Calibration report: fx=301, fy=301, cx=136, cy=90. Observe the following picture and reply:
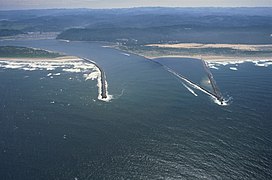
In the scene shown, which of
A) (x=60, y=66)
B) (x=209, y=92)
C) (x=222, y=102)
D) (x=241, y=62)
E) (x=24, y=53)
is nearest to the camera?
(x=222, y=102)

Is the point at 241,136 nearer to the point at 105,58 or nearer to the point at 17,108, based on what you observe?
the point at 17,108

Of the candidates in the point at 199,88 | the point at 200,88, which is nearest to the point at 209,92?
the point at 200,88

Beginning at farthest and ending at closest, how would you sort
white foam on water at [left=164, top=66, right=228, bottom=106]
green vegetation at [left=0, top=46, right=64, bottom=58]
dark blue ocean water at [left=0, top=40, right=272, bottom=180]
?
green vegetation at [left=0, top=46, right=64, bottom=58], white foam on water at [left=164, top=66, right=228, bottom=106], dark blue ocean water at [left=0, top=40, right=272, bottom=180]

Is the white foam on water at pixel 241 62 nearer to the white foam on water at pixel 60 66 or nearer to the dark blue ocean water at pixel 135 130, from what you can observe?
the dark blue ocean water at pixel 135 130

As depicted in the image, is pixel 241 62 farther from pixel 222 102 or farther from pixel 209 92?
pixel 222 102

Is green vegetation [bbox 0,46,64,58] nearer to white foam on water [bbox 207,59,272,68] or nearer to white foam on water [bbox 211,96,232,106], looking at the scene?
white foam on water [bbox 207,59,272,68]

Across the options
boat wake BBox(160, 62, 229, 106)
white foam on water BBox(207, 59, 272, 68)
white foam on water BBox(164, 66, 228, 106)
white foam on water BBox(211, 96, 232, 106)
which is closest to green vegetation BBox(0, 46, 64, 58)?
white foam on water BBox(164, 66, 228, 106)

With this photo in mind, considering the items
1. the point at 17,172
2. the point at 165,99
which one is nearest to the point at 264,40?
the point at 165,99

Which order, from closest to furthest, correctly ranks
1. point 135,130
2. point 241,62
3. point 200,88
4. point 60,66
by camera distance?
1. point 135,130
2. point 200,88
3. point 60,66
4. point 241,62
